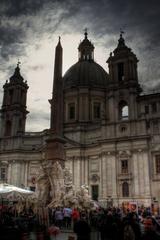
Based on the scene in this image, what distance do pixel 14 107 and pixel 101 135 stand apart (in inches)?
718

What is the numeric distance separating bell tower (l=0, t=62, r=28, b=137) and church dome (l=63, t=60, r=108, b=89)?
338 inches

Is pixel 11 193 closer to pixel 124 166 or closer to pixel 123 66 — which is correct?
pixel 124 166

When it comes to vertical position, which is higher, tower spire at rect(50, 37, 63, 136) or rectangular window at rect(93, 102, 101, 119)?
rectangular window at rect(93, 102, 101, 119)

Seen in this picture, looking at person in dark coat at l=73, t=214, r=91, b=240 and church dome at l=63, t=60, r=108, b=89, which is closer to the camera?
person in dark coat at l=73, t=214, r=91, b=240

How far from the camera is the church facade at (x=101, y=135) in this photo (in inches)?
1626

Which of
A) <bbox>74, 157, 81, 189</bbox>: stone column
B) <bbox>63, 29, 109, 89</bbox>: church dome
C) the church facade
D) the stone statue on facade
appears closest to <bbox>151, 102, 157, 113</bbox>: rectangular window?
the church facade

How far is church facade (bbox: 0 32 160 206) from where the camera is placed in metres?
41.3

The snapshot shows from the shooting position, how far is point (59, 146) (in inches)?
979

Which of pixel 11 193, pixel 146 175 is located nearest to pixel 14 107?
pixel 146 175

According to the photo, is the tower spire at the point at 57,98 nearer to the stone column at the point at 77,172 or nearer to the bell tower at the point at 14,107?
the stone column at the point at 77,172

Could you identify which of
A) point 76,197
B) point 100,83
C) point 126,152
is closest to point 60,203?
point 76,197

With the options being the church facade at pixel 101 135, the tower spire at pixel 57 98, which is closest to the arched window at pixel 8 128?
the church facade at pixel 101 135

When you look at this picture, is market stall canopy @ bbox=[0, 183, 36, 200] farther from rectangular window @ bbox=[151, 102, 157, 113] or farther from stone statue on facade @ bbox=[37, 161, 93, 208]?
rectangular window @ bbox=[151, 102, 157, 113]

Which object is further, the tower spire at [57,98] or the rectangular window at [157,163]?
the rectangular window at [157,163]
